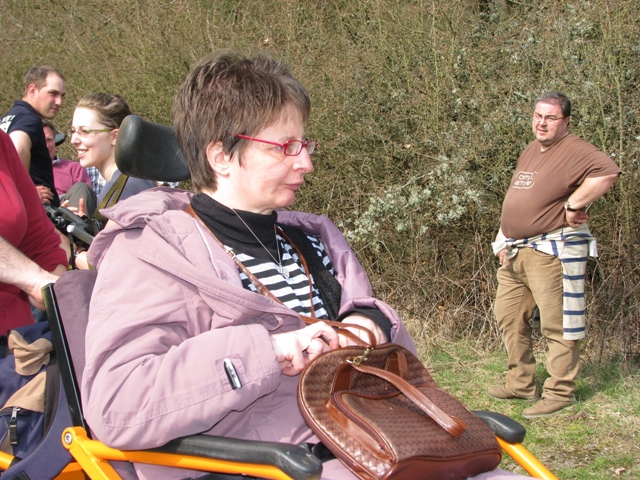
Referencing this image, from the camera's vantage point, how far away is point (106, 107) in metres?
3.96

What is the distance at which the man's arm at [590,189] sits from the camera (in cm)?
427

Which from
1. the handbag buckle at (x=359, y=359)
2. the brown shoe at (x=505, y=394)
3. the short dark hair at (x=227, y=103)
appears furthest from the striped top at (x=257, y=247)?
the brown shoe at (x=505, y=394)

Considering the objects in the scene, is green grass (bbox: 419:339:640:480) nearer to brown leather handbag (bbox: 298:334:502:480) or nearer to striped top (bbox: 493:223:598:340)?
striped top (bbox: 493:223:598:340)

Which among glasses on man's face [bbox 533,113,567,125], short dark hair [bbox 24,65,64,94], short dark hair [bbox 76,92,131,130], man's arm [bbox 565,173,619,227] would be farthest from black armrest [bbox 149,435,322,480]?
short dark hair [bbox 24,65,64,94]

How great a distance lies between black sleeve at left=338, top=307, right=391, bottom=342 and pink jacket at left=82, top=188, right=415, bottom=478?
0.66 ft

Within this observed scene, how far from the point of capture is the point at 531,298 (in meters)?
4.86

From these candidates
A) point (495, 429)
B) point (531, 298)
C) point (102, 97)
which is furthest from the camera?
point (531, 298)

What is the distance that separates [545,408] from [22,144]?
375 centimetres

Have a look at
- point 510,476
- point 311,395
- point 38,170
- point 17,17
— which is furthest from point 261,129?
point 17,17

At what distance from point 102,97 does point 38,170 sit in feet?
2.42

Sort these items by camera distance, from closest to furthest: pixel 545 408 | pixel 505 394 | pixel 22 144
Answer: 1. pixel 22 144
2. pixel 545 408
3. pixel 505 394

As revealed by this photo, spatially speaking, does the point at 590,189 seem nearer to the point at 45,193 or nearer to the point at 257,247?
the point at 257,247

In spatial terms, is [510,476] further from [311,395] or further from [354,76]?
[354,76]

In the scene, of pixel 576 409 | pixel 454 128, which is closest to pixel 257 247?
pixel 576 409
